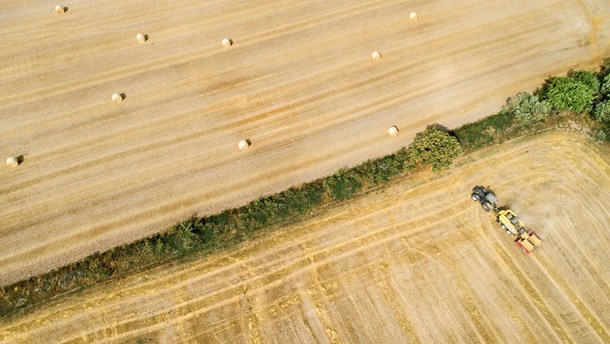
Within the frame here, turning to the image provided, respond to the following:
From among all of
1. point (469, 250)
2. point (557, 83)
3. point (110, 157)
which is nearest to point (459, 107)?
point (557, 83)

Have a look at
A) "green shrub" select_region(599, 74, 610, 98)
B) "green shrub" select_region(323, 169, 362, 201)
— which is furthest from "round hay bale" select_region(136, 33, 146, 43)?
"green shrub" select_region(599, 74, 610, 98)

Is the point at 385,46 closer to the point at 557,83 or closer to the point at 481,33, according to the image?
the point at 481,33

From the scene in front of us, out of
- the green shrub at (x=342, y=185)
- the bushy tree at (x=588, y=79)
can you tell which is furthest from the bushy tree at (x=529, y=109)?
the green shrub at (x=342, y=185)

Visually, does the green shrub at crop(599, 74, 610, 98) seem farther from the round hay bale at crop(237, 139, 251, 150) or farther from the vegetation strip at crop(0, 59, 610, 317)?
the round hay bale at crop(237, 139, 251, 150)

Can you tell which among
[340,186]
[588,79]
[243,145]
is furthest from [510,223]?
[243,145]

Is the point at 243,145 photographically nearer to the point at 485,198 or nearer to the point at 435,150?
the point at 435,150

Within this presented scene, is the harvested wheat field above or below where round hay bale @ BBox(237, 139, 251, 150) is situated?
below

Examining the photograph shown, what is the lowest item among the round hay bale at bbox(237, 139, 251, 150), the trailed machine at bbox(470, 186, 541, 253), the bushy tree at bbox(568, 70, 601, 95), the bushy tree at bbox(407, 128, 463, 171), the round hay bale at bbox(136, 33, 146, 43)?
the trailed machine at bbox(470, 186, 541, 253)
